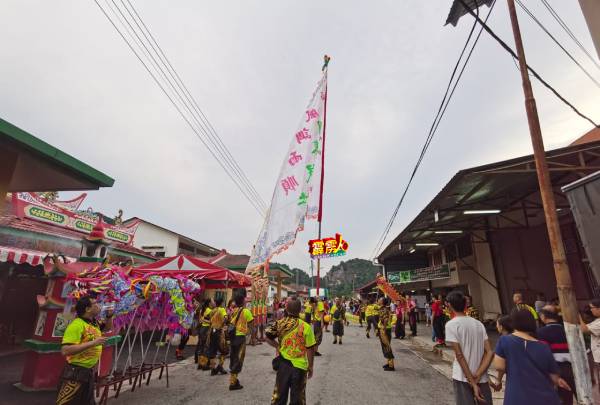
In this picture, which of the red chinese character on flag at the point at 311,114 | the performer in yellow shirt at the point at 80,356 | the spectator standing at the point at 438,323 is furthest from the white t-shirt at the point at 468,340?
the spectator standing at the point at 438,323

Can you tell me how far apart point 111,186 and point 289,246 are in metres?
4.13

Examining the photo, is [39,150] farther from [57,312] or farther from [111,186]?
[57,312]

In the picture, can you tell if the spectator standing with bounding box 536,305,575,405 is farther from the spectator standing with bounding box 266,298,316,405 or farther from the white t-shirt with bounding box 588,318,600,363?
the spectator standing with bounding box 266,298,316,405

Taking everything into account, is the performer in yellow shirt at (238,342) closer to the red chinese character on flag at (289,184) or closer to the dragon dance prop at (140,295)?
the dragon dance prop at (140,295)

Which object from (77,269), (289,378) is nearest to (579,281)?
(289,378)

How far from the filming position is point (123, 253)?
14.6m

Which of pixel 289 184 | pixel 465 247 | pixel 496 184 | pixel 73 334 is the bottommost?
pixel 73 334

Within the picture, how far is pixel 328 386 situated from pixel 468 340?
412cm

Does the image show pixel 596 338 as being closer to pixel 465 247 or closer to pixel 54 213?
pixel 465 247

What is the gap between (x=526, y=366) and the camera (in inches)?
115

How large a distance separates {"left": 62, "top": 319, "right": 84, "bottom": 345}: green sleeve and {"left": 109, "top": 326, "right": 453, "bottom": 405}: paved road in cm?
286

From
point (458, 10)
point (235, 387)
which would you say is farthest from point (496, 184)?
point (235, 387)

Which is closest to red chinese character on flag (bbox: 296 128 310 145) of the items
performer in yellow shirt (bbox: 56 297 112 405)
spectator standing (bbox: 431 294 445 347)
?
performer in yellow shirt (bbox: 56 297 112 405)

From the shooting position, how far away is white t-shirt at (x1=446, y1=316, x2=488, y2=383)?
352 cm
